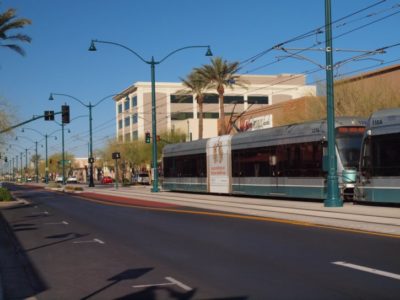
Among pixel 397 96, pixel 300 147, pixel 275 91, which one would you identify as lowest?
pixel 300 147

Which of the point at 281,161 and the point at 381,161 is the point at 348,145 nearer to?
the point at 381,161

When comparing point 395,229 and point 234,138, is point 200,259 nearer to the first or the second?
point 395,229

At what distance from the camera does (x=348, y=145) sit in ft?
83.0

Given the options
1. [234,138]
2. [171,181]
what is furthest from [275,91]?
[234,138]

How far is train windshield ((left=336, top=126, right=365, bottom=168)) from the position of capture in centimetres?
2509

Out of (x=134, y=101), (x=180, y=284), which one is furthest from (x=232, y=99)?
(x=180, y=284)

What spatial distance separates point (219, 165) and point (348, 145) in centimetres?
1121

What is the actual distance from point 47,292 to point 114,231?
336 inches

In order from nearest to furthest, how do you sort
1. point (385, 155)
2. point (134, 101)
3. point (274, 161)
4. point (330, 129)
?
point (385, 155)
point (330, 129)
point (274, 161)
point (134, 101)

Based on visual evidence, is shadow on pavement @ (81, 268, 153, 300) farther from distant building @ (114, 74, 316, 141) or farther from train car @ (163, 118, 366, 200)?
distant building @ (114, 74, 316, 141)

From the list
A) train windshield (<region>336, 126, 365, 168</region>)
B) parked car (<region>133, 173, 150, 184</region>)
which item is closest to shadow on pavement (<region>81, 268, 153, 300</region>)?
train windshield (<region>336, 126, 365, 168</region>)

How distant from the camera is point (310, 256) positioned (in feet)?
38.2

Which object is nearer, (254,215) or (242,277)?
(242,277)

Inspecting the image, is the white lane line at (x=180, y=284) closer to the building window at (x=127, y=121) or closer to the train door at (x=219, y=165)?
the train door at (x=219, y=165)
